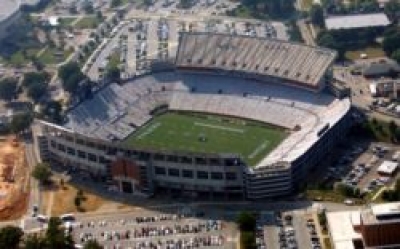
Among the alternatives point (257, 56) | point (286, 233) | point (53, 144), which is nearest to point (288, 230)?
point (286, 233)

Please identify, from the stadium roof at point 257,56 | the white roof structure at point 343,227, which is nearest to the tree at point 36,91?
the stadium roof at point 257,56

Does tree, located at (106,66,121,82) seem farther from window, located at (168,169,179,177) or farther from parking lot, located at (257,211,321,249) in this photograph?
parking lot, located at (257,211,321,249)

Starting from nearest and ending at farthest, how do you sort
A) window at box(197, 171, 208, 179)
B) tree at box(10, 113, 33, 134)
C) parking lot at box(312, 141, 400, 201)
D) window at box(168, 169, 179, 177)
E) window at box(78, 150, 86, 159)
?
window at box(197, 171, 208, 179) → parking lot at box(312, 141, 400, 201) → window at box(168, 169, 179, 177) → window at box(78, 150, 86, 159) → tree at box(10, 113, 33, 134)

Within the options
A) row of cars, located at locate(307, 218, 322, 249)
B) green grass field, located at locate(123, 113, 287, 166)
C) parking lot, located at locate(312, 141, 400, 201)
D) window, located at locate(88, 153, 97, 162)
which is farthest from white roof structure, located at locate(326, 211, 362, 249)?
window, located at locate(88, 153, 97, 162)

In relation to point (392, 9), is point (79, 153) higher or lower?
lower

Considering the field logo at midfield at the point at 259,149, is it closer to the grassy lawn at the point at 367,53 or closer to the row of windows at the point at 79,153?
the row of windows at the point at 79,153

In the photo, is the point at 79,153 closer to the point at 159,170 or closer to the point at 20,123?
the point at 159,170
